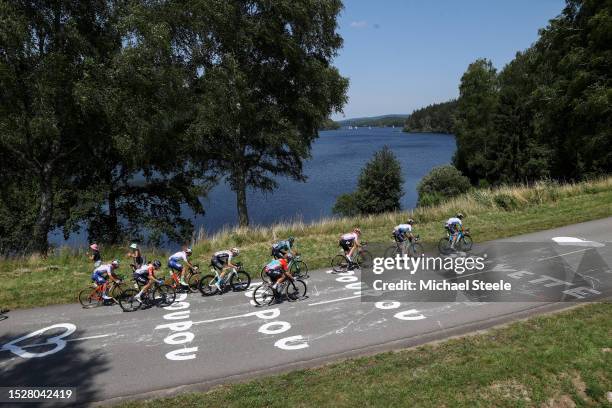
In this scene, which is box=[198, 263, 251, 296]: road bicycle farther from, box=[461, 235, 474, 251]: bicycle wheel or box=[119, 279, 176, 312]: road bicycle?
box=[461, 235, 474, 251]: bicycle wheel

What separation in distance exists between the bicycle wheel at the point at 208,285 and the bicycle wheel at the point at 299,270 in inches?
94.9

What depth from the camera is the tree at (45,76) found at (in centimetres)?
1672

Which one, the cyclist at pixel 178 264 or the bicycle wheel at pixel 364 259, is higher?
the cyclist at pixel 178 264

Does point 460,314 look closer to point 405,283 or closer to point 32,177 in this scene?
point 405,283

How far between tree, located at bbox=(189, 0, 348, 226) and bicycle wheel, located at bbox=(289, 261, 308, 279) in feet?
26.2

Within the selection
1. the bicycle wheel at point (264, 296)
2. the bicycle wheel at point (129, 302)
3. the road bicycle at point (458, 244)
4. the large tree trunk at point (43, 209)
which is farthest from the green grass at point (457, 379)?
the large tree trunk at point (43, 209)

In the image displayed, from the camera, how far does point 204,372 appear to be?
29.6 ft

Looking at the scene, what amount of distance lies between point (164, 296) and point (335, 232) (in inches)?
393

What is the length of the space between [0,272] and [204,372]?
12.1 metres

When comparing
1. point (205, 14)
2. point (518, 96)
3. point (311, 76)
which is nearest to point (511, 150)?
point (518, 96)

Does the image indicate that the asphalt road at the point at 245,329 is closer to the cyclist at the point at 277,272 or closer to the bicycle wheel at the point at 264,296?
the bicycle wheel at the point at 264,296

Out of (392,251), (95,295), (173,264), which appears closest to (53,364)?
(95,295)

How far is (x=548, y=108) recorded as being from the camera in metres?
35.7

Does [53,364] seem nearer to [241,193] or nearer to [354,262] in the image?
[354,262]
